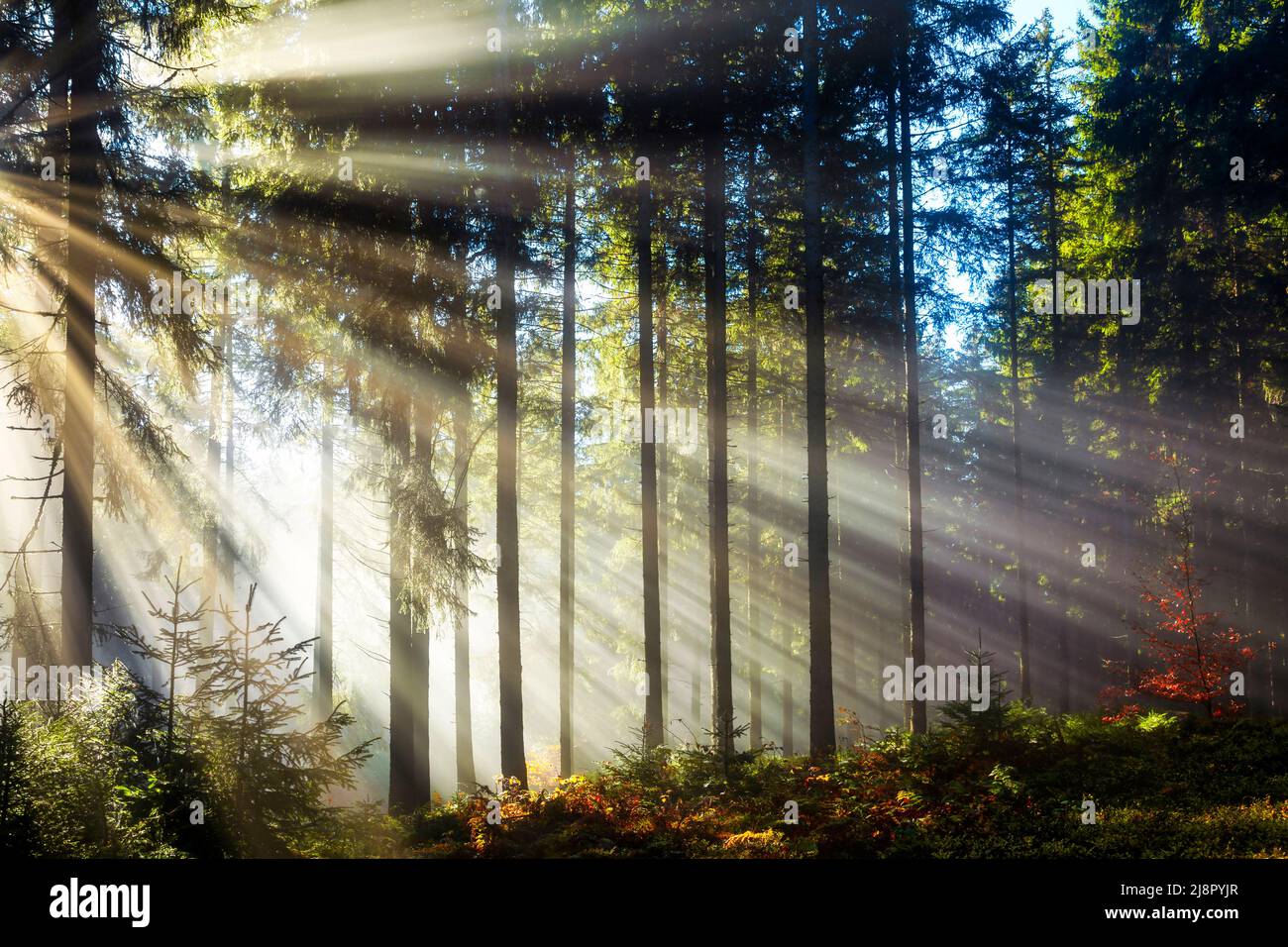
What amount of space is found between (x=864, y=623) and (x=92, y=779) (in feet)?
89.7

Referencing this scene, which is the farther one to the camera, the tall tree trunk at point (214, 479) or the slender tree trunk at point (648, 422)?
the tall tree trunk at point (214, 479)

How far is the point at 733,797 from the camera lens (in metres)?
10.4

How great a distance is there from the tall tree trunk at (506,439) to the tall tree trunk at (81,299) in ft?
17.0

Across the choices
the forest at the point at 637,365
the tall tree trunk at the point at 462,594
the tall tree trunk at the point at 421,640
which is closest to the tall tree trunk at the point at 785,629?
the forest at the point at 637,365

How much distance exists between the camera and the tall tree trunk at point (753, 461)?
16.0 meters

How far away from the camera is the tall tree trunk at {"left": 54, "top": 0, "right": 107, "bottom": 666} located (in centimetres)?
941

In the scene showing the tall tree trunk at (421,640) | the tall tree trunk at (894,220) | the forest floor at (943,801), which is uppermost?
the tall tree trunk at (894,220)

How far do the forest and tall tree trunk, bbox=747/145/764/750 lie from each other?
8.6 inches

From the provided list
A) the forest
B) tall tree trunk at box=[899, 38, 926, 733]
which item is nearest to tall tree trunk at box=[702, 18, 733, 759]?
the forest

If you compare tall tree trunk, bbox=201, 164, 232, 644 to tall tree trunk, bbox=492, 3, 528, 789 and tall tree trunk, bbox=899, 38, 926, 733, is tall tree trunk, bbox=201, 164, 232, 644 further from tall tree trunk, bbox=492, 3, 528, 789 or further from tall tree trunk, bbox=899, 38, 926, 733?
tall tree trunk, bbox=899, 38, 926, 733

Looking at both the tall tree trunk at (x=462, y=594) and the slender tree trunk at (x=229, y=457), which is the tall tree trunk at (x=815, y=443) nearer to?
the tall tree trunk at (x=462, y=594)

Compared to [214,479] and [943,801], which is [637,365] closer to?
[214,479]
